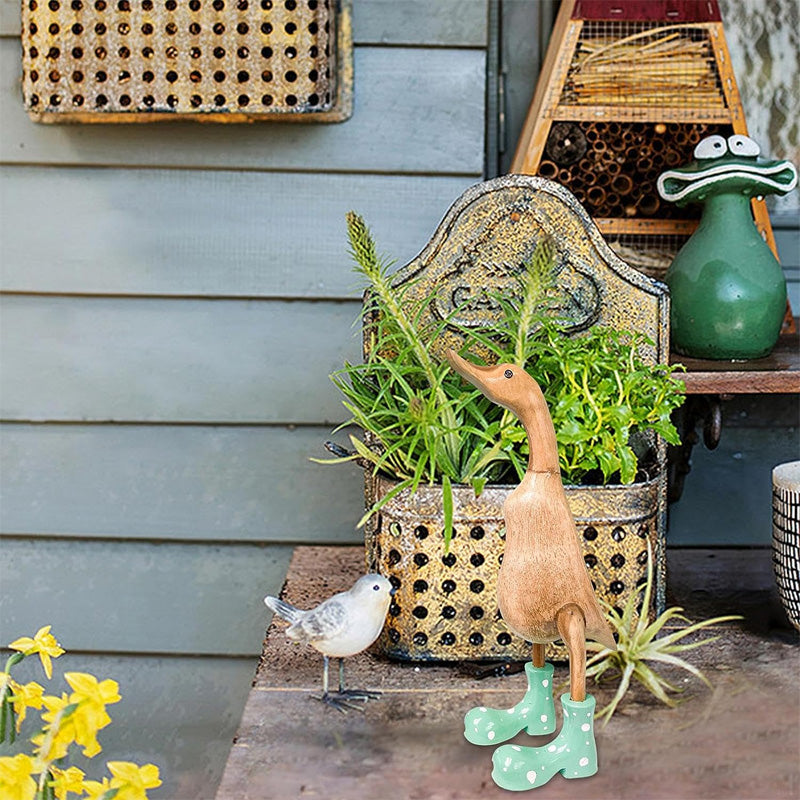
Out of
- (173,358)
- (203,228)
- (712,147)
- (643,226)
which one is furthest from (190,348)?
(712,147)

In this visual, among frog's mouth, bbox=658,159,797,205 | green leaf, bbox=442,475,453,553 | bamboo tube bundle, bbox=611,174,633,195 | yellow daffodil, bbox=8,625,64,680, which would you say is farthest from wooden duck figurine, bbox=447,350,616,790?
bamboo tube bundle, bbox=611,174,633,195

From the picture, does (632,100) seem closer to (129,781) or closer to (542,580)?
(542,580)

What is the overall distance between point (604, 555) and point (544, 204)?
389 millimetres

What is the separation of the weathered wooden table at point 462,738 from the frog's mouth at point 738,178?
54 cm

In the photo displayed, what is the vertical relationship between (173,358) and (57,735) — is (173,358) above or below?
above

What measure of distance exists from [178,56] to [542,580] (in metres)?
0.87

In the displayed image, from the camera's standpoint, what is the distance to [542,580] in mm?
882

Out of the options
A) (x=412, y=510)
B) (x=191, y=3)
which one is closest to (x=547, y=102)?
(x=191, y=3)

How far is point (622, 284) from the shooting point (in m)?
1.17

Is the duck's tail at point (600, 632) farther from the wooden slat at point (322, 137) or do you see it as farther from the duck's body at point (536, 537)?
the wooden slat at point (322, 137)

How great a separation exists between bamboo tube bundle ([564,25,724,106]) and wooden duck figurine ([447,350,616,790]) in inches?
26.5

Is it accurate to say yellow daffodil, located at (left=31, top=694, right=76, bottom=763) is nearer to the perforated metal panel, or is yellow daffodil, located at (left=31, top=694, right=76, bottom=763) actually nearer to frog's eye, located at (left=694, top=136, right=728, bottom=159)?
the perforated metal panel

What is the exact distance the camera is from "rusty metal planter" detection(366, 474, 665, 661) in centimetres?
106

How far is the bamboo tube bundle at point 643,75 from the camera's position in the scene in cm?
141
